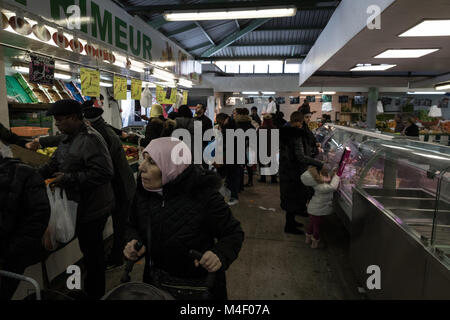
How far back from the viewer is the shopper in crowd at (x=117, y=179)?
332 centimetres

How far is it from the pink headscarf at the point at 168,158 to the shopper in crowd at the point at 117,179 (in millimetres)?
1882

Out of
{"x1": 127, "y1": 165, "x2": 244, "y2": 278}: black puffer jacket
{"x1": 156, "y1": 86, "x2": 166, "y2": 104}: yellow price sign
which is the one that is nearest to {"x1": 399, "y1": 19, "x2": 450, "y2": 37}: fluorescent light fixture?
{"x1": 127, "y1": 165, "x2": 244, "y2": 278}: black puffer jacket

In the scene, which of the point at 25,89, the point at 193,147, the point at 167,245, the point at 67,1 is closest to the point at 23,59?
the point at 25,89

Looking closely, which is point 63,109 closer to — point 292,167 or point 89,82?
point 89,82

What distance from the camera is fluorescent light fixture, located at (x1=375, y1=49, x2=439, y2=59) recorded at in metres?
4.76

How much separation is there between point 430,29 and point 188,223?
3.61 meters

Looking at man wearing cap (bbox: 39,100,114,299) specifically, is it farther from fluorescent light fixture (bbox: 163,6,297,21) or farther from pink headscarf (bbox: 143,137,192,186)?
fluorescent light fixture (bbox: 163,6,297,21)

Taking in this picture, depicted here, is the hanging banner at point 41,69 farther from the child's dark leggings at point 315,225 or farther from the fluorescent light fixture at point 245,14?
the child's dark leggings at point 315,225

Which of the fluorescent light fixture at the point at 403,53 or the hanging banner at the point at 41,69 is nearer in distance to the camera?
the hanging banner at the point at 41,69

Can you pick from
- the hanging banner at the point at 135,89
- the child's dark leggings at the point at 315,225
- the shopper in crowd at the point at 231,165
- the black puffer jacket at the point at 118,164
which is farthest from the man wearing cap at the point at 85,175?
the hanging banner at the point at 135,89

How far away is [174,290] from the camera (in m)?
1.77

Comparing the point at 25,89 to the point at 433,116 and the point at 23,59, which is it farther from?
the point at 433,116

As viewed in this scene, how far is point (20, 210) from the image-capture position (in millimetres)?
1885

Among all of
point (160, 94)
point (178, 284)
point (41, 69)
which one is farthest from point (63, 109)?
point (160, 94)
